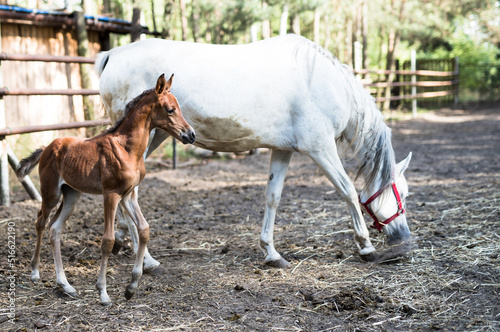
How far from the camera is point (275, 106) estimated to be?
137 inches

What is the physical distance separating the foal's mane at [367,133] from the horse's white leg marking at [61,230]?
2.00 metres

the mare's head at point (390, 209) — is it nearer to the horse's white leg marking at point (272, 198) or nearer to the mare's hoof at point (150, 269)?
the horse's white leg marking at point (272, 198)

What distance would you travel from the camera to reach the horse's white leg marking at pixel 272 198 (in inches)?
146

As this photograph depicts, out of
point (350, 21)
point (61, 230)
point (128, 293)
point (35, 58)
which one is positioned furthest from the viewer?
point (350, 21)

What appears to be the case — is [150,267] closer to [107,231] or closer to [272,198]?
[107,231]

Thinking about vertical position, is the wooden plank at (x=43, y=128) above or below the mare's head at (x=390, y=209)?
above

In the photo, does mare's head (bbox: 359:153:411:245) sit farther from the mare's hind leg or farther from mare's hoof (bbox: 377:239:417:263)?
the mare's hind leg

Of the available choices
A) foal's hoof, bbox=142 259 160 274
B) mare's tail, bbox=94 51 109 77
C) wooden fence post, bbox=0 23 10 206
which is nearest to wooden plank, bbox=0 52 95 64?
wooden fence post, bbox=0 23 10 206

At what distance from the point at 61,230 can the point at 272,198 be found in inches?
62.0

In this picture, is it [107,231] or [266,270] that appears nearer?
[107,231]

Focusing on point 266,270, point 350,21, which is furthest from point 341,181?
point 350,21

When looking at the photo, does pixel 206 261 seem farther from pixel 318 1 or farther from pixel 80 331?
pixel 318 1

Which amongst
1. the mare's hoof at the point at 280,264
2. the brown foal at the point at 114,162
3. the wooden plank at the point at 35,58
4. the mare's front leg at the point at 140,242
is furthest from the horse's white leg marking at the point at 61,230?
the wooden plank at the point at 35,58

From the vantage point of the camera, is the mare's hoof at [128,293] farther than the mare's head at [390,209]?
No
